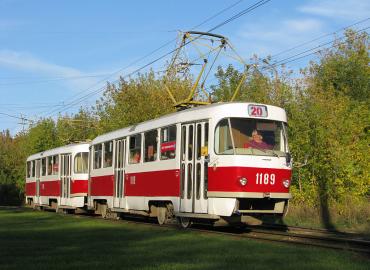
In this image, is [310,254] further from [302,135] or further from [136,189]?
[302,135]

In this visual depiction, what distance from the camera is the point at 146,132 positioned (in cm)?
1961

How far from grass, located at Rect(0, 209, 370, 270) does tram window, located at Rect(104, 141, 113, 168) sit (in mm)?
8328

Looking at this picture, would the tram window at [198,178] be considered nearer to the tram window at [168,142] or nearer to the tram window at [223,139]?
the tram window at [223,139]

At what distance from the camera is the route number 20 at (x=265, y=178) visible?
49.0ft

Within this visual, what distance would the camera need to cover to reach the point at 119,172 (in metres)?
22.1

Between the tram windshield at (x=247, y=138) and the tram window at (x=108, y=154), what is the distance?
8862 millimetres

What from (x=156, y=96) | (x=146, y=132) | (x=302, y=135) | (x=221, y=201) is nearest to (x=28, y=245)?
(x=221, y=201)

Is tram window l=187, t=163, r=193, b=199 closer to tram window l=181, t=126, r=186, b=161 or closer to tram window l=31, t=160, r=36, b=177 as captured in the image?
tram window l=181, t=126, r=186, b=161

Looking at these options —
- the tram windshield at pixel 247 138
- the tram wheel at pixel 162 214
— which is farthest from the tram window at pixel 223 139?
the tram wheel at pixel 162 214

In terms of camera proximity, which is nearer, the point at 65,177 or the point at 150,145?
the point at 150,145

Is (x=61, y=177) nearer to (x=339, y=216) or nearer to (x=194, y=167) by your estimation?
(x=339, y=216)

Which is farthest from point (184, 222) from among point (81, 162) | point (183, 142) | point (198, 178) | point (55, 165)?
point (55, 165)

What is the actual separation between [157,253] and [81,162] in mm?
17717

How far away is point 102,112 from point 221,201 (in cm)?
3493
